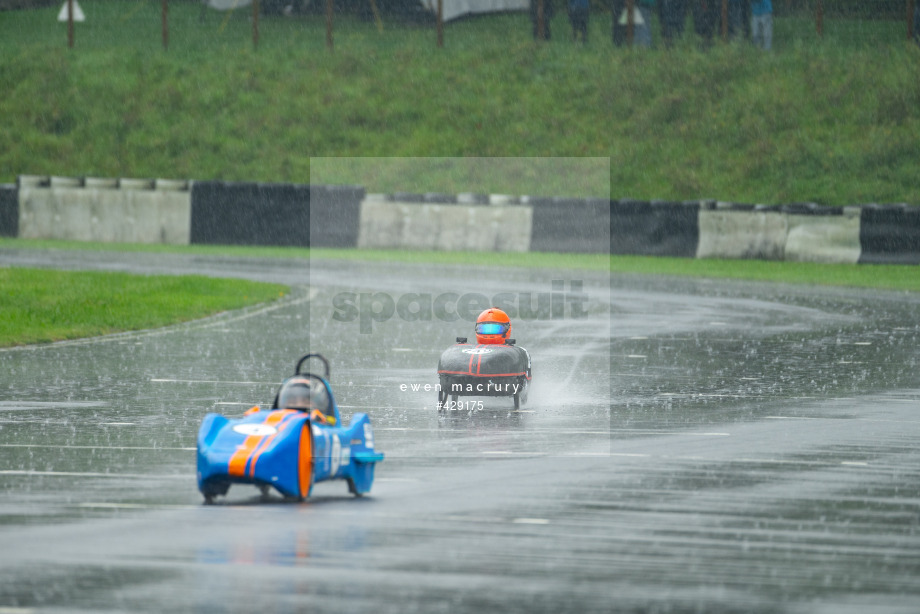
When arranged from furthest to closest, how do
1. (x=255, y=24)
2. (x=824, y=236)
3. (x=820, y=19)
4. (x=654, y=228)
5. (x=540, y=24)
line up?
(x=255, y=24) → (x=540, y=24) → (x=820, y=19) → (x=654, y=228) → (x=824, y=236)

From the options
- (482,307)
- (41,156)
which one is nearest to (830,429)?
(482,307)

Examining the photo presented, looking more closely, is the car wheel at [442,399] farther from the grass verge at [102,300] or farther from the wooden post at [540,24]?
the wooden post at [540,24]

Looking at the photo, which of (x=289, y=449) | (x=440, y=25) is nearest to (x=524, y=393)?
(x=289, y=449)

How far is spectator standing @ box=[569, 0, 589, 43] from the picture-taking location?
37.4 meters

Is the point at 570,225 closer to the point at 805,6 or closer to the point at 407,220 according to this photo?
the point at 407,220

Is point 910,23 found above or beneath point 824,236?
above

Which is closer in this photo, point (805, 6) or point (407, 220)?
point (407, 220)

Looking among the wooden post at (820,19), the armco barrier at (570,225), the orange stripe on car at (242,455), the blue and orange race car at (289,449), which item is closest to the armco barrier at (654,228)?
the armco barrier at (570,225)

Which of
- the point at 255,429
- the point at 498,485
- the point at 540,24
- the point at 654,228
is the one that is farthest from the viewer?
the point at 540,24

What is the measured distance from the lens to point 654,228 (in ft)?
93.5

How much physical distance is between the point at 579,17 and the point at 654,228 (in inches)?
435

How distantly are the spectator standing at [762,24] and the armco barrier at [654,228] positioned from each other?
9568 mm

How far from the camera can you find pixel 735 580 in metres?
6.35

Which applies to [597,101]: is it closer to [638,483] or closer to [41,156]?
[41,156]
